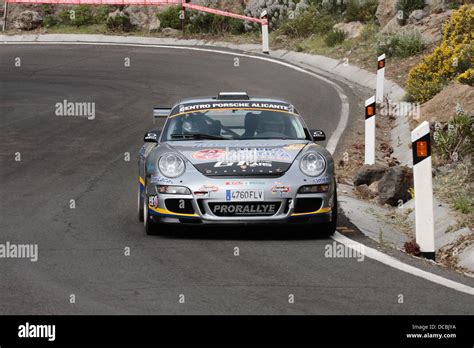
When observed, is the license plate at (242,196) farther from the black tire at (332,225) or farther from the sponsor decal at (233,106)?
the sponsor decal at (233,106)

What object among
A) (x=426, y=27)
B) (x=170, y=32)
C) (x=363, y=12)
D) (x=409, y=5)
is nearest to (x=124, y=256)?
(x=426, y=27)

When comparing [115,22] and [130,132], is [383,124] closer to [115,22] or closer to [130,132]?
[130,132]

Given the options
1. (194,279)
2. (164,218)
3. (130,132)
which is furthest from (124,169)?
(194,279)

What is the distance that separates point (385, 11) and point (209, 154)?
21.0 m

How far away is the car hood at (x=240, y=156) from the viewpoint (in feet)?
40.5

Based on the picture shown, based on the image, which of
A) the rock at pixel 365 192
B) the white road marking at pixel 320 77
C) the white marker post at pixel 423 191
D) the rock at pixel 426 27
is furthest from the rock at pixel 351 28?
the white marker post at pixel 423 191

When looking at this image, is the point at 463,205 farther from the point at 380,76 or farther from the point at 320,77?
the point at 320,77

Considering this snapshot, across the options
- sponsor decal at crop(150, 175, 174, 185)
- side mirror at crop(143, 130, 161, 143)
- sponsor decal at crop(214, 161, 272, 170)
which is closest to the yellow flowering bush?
side mirror at crop(143, 130, 161, 143)

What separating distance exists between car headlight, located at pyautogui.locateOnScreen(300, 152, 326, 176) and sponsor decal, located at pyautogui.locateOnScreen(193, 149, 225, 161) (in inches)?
34.4

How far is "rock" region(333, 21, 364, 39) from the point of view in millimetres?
32406

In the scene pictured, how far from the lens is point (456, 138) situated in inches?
672

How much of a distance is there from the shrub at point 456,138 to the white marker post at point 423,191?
5094 mm

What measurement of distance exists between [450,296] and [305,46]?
77.1 ft

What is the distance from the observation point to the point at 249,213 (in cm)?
1224
